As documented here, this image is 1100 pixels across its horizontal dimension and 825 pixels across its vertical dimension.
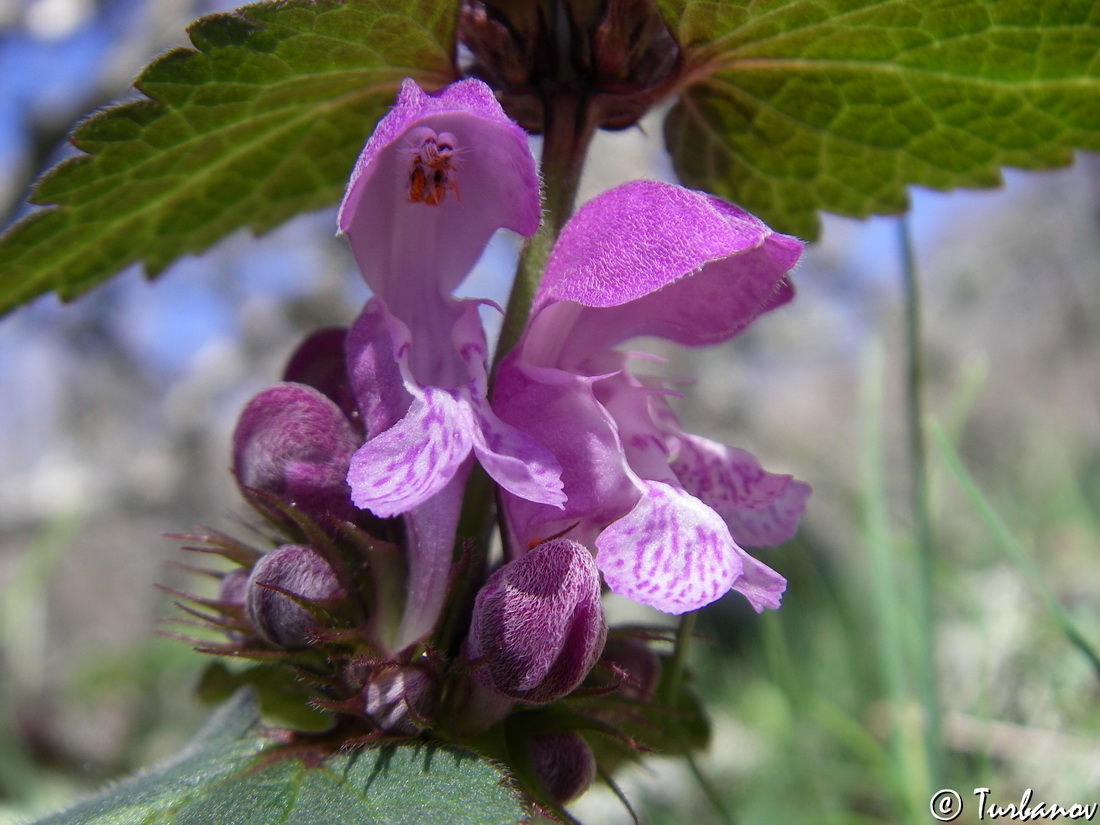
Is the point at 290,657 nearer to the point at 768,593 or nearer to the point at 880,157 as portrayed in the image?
the point at 768,593

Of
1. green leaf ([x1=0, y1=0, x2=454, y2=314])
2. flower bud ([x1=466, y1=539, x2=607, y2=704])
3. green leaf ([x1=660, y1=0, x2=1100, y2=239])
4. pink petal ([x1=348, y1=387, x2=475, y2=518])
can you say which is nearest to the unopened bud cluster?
flower bud ([x1=466, y1=539, x2=607, y2=704])

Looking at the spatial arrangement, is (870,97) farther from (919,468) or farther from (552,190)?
(919,468)

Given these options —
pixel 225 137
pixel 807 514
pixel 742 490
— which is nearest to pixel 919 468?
pixel 742 490

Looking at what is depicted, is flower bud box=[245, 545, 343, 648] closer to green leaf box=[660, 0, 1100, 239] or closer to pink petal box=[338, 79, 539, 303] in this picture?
pink petal box=[338, 79, 539, 303]

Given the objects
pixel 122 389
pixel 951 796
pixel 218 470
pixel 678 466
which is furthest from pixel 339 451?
pixel 122 389

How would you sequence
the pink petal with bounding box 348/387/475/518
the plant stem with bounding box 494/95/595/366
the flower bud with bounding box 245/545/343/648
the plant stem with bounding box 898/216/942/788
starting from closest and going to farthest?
the pink petal with bounding box 348/387/475/518 → the flower bud with bounding box 245/545/343/648 → the plant stem with bounding box 494/95/595/366 → the plant stem with bounding box 898/216/942/788

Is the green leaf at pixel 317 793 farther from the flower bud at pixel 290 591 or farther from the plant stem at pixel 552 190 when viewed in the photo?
the plant stem at pixel 552 190

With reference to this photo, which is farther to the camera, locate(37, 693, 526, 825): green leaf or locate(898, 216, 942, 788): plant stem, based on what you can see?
locate(898, 216, 942, 788): plant stem
